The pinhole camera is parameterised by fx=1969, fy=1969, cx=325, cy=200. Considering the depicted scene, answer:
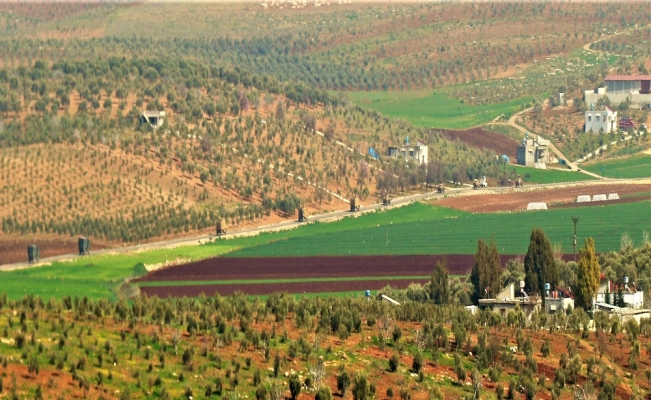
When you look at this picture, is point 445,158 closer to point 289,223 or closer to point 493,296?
point 289,223

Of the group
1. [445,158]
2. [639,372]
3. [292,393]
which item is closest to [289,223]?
[445,158]

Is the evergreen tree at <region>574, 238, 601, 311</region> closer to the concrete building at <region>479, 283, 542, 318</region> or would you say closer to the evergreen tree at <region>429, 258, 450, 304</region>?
the concrete building at <region>479, 283, 542, 318</region>

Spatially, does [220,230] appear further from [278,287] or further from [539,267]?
[539,267]

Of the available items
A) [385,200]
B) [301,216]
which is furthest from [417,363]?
[385,200]

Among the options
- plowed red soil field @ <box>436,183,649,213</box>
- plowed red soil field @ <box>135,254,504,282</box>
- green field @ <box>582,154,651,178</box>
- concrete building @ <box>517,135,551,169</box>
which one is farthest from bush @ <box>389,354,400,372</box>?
concrete building @ <box>517,135,551,169</box>

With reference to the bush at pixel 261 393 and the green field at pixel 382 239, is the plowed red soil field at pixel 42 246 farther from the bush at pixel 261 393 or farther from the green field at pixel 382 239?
the bush at pixel 261 393
